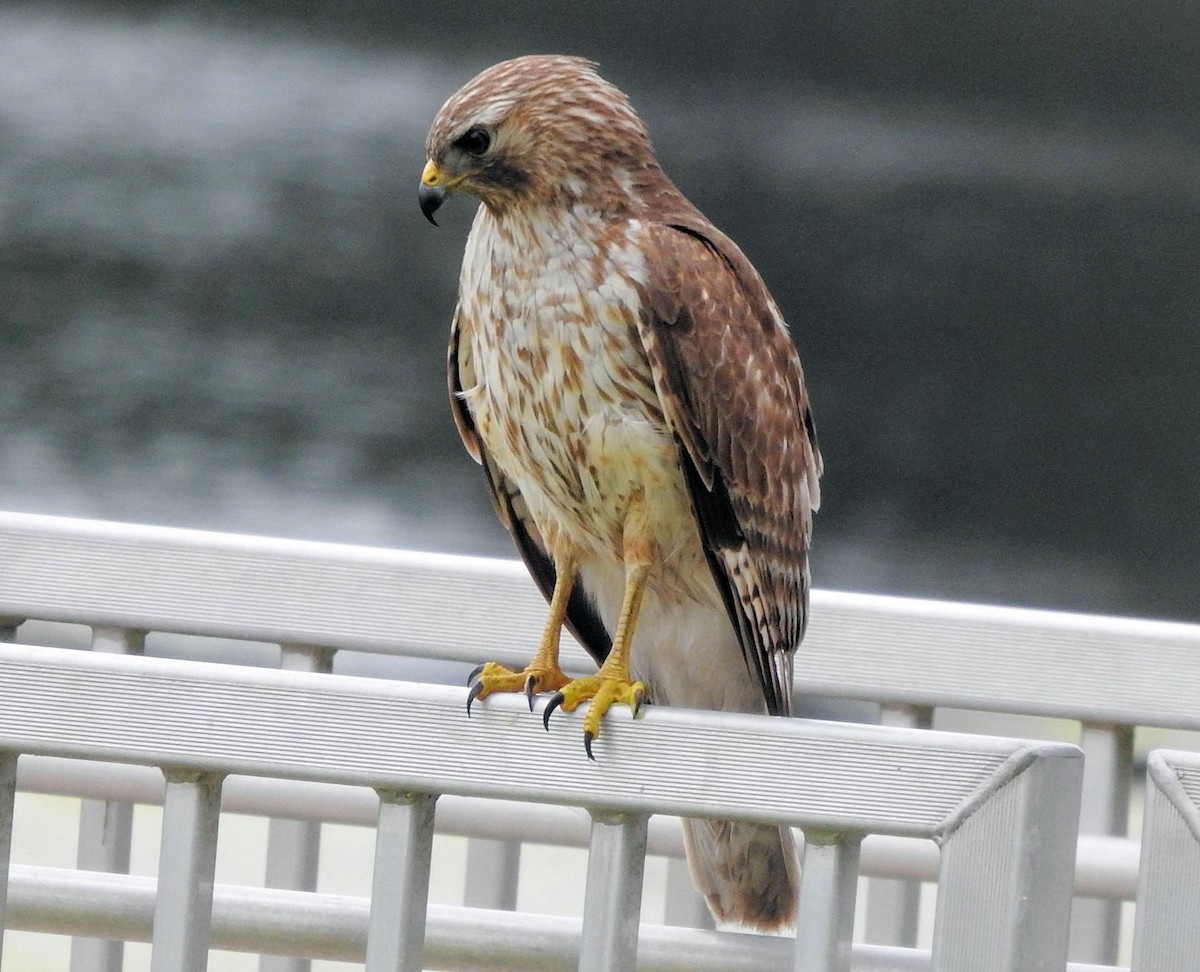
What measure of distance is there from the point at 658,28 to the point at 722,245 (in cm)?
88

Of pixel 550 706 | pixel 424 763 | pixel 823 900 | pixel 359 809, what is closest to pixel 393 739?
pixel 424 763

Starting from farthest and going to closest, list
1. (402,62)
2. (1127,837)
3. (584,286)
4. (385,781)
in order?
(402,62) < (1127,837) < (584,286) < (385,781)

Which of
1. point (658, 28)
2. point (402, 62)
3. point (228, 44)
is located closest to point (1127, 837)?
point (658, 28)

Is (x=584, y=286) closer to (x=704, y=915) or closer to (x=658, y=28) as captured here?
Result: (x=704, y=915)

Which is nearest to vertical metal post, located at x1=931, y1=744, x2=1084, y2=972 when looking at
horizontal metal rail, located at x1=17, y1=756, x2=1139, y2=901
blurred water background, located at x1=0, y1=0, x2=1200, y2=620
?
horizontal metal rail, located at x1=17, y1=756, x2=1139, y2=901

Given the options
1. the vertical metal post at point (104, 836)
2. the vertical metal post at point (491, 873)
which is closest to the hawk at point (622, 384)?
the vertical metal post at point (491, 873)

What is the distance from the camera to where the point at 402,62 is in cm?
191

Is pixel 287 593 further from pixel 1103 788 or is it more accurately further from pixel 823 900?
pixel 1103 788

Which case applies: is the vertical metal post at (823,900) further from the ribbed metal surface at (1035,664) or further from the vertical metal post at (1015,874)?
the ribbed metal surface at (1035,664)

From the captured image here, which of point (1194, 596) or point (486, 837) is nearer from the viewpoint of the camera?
point (486, 837)

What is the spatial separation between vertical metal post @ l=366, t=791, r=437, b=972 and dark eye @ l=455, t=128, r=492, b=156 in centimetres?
48

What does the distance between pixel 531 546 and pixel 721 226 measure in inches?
30.7

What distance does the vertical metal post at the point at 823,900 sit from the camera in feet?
2.24

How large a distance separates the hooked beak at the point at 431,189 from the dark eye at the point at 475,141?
3 centimetres
